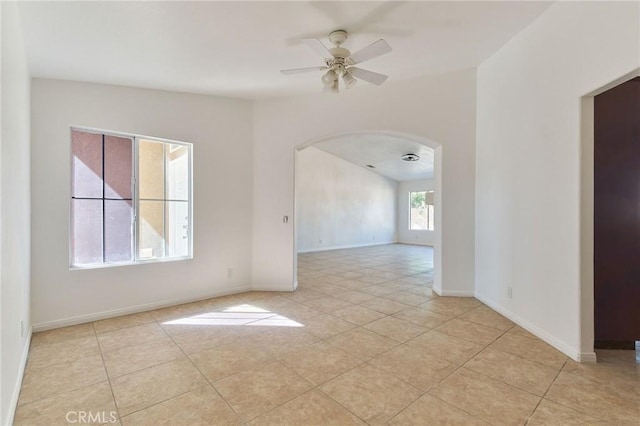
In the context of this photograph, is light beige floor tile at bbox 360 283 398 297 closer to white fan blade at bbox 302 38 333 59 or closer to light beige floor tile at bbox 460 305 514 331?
light beige floor tile at bbox 460 305 514 331

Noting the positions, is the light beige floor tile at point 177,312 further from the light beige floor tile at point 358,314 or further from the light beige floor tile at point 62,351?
the light beige floor tile at point 358,314

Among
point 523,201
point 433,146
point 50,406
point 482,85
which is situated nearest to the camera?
point 50,406

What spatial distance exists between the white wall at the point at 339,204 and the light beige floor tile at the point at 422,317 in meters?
5.37

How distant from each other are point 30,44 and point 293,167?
3.05m

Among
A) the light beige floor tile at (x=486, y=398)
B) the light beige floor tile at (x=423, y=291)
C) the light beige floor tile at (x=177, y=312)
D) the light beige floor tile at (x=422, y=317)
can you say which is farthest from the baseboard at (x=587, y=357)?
the light beige floor tile at (x=177, y=312)

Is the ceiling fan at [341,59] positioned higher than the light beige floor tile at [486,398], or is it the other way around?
the ceiling fan at [341,59]

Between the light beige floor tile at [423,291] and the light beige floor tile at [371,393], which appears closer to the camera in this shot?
the light beige floor tile at [371,393]

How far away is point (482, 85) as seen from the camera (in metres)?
4.06

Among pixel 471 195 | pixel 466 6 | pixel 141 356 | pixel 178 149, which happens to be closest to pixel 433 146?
pixel 471 195

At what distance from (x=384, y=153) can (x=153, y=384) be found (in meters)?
8.13

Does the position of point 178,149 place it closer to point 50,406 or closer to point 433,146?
point 50,406

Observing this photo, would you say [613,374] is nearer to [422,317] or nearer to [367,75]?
[422,317]

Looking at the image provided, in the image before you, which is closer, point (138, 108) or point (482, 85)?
point (138, 108)

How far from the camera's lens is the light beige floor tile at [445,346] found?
8.48 feet
